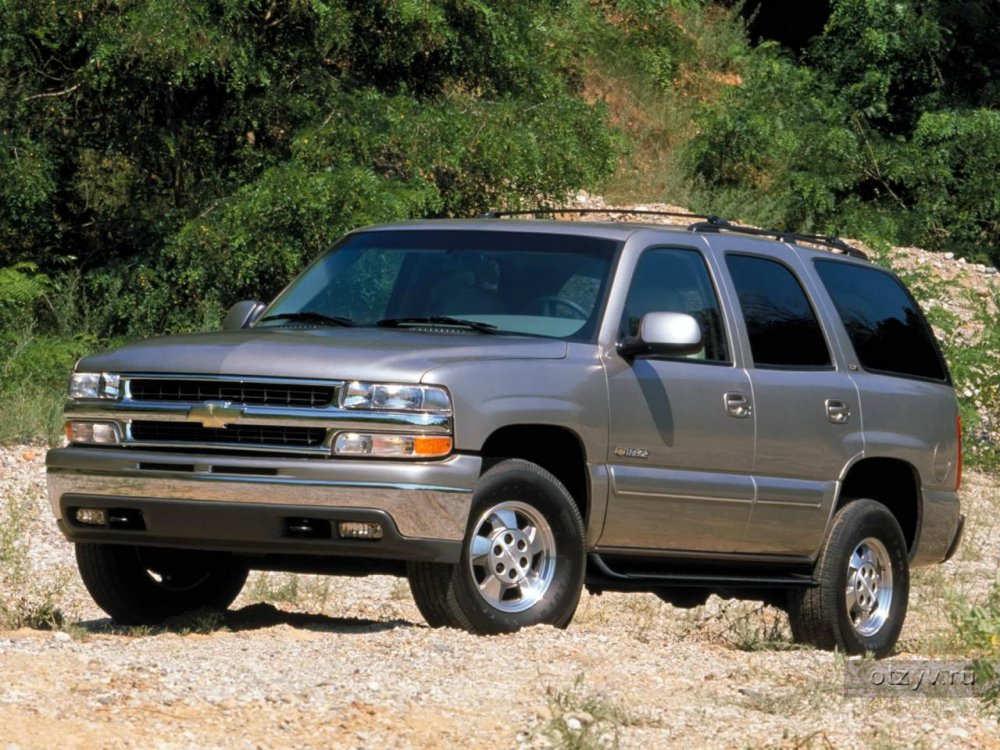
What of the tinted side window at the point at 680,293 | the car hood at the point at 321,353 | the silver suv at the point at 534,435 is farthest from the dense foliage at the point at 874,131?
the car hood at the point at 321,353

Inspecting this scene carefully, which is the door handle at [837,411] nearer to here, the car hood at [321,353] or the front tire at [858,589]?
the front tire at [858,589]

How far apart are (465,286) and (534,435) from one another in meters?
0.83

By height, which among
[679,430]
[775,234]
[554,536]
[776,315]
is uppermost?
[775,234]

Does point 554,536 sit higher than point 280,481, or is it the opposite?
point 280,481

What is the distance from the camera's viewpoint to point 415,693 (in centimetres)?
596

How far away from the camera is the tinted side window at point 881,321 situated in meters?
9.14

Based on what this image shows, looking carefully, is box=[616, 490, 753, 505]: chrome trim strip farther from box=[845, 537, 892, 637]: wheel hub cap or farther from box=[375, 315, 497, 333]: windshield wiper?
box=[845, 537, 892, 637]: wheel hub cap

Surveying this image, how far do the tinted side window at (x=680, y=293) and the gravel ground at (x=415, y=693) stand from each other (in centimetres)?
136

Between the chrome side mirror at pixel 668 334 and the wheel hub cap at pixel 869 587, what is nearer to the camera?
the chrome side mirror at pixel 668 334

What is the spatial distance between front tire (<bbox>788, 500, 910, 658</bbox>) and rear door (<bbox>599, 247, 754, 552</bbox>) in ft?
2.37

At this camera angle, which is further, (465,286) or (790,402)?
(790,402)

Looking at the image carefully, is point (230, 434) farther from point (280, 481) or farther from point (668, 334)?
point (668, 334)

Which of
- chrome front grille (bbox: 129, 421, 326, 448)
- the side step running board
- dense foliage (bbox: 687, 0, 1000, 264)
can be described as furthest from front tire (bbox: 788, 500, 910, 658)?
dense foliage (bbox: 687, 0, 1000, 264)

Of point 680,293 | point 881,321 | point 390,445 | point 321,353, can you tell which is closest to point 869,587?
point 881,321
